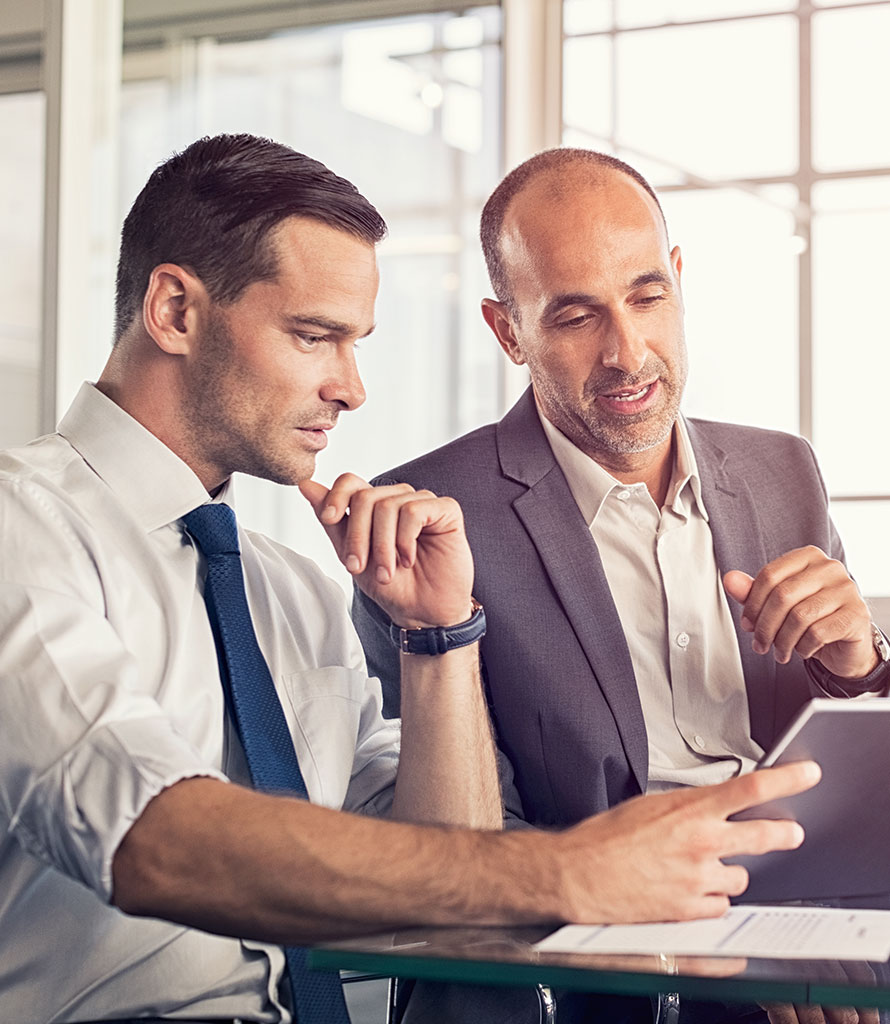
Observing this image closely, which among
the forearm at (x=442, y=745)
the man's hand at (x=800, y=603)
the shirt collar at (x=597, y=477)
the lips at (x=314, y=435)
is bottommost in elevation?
the forearm at (x=442, y=745)

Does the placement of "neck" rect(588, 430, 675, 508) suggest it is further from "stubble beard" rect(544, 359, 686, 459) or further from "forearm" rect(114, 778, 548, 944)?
"forearm" rect(114, 778, 548, 944)

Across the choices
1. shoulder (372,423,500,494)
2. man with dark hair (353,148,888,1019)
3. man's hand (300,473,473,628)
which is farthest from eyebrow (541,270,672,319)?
man's hand (300,473,473,628)

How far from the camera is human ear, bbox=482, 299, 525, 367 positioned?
2.02m

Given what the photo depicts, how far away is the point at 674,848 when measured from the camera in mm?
946

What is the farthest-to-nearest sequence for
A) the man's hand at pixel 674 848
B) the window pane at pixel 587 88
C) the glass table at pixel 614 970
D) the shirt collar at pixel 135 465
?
the window pane at pixel 587 88 < the shirt collar at pixel 135 465 < the man's hand at pixel 674 848 < the glass table at pixel 614 970

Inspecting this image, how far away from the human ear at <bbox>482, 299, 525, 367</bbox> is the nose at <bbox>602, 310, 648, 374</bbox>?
0.72 ft

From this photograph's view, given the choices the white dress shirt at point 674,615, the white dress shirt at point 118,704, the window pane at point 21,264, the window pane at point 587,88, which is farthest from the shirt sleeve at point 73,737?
the window pane at point 587,88

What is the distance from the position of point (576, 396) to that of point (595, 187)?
0.33 m

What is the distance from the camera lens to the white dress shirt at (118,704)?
1.01 meters

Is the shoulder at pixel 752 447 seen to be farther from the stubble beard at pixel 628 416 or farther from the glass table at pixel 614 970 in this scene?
the glass table at pixel 614 970

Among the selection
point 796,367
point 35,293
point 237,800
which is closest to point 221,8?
point 35,293

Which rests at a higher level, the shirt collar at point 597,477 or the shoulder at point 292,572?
the shirt collar at point 597,477

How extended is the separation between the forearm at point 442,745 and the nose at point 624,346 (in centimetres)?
52

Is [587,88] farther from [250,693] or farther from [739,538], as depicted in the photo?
[250,693]
